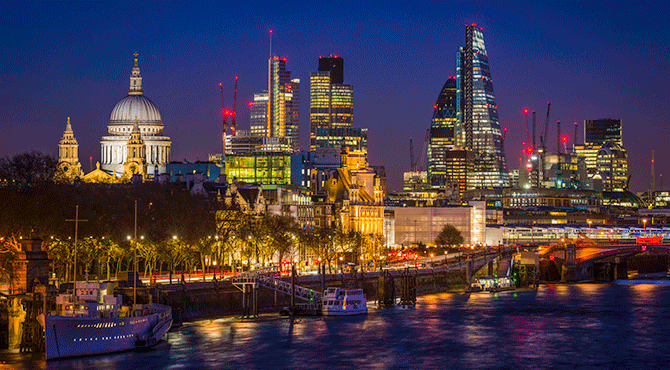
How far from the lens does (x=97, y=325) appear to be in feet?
274

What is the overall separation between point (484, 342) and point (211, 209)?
2009 inches

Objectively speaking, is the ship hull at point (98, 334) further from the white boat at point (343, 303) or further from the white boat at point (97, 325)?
the white boat at point (343, 303)

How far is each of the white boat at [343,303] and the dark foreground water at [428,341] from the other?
1917 mm

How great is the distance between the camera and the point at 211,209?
13825cm

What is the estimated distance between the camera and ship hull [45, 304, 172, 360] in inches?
3187

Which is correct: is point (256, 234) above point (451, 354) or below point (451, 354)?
above

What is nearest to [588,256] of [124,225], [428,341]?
[124,225]

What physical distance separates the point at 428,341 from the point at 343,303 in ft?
64.4

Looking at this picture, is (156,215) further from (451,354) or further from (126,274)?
(451,354)

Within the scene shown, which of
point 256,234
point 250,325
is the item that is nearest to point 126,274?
point 250,325

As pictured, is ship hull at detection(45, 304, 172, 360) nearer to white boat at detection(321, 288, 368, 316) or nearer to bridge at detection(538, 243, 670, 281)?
white boat at detection(321, 288, 368, 316)

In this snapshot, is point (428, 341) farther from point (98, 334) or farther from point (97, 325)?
point (97, 325)

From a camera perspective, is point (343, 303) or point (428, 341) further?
point (343, 303)

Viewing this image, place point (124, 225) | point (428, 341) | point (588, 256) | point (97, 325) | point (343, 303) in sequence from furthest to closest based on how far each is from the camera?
1. point (588, 256)
2. point (124, 225)
3. point (343, 303)
4. point (428, 341)
5. point (97, 325)
